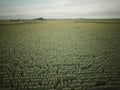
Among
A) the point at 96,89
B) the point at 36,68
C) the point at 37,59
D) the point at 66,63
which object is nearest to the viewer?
the point at 96,89

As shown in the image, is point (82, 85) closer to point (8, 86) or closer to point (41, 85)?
point (41, 85)

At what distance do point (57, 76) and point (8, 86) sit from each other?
2680 mm

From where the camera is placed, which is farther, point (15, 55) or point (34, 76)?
point (15, 55)

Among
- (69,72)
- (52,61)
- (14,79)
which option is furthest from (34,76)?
(52,61)

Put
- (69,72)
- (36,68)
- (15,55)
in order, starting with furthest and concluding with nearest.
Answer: (15,55) → (36,68) → (69,72)

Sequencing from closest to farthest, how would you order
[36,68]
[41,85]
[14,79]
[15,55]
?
[41,85]
[14,79]
[36,68]
[15,55]

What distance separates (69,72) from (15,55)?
18.9ft

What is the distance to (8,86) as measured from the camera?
696cm

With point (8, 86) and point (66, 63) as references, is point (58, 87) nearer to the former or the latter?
point (8, 86)

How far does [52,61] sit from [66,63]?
3.85 feet

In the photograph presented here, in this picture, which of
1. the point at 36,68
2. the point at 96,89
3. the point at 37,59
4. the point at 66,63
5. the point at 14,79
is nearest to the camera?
the point at 96,89

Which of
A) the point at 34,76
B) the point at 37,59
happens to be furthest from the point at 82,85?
→ the point at 37,59

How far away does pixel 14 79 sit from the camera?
7.71 meters

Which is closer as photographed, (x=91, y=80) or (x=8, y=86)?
(x=8, y=86)
